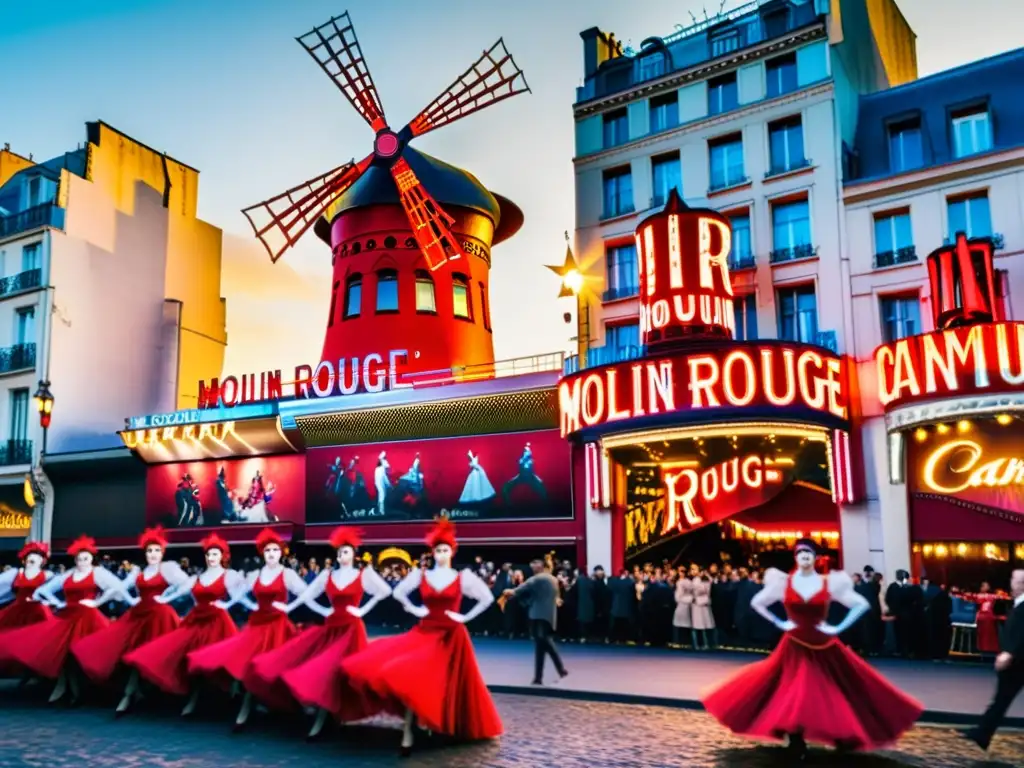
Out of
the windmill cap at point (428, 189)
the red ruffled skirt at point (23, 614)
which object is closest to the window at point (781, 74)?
the windmill cap at point (428, 189)

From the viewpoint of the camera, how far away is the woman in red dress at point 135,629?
10859 mm

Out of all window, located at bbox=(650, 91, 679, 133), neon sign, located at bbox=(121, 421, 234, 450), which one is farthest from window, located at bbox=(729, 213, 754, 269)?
neon sign, located at bbox=(121, 421, 234, 450)

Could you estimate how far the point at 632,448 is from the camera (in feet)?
74.2

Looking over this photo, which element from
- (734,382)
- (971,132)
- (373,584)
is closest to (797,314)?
(734,382)

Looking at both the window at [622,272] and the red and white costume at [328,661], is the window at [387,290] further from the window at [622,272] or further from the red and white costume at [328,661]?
the red and white costume at [328,661]

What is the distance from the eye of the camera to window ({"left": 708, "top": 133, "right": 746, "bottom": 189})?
917 inches

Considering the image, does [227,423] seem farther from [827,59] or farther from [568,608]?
[827,59]

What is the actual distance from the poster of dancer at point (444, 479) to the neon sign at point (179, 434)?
9.26 feet

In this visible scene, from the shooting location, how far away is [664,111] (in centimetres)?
2450

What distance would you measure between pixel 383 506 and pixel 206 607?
16697 mm

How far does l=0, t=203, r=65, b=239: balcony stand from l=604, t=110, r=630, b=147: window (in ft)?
63.0

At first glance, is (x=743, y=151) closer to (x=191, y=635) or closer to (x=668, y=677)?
(x=668, y=677)

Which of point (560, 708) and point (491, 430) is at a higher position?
point (491, 430)

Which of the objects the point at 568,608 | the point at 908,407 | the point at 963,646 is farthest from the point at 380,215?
the point at 963,646
